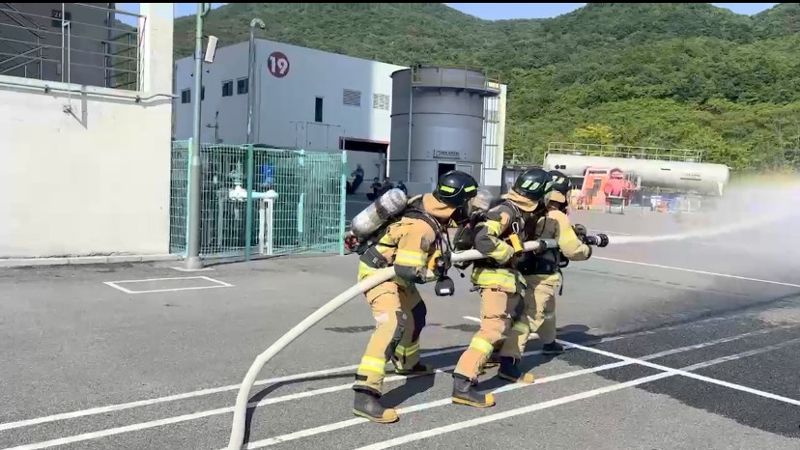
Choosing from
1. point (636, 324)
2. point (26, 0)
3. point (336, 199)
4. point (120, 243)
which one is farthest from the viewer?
point (26, 0)

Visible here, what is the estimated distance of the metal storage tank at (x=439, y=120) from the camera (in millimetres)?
24578

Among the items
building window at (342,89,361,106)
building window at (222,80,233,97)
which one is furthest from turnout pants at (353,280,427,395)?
building window at (342,89,361,106)

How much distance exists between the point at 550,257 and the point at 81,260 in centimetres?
884

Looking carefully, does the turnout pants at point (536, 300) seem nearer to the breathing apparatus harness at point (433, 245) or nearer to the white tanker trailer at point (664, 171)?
the breathing apparatus harness at point (433, 245)

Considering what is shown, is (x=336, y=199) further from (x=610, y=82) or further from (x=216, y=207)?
(x=610, y=82)

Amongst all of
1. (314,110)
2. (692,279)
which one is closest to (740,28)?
(314,110)

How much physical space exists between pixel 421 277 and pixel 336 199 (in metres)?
10.2

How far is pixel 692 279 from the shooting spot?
43.1 feet

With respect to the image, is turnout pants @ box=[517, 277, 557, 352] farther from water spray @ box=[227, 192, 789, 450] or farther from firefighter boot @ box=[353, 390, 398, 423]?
firefighter boot @ box=[353, 390, 398, 423]

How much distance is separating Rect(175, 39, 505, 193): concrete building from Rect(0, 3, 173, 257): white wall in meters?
22.2

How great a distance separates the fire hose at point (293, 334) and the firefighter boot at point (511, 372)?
3.93ft

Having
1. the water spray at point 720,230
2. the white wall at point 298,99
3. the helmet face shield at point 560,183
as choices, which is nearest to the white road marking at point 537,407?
the helmet face shield at point 560,183

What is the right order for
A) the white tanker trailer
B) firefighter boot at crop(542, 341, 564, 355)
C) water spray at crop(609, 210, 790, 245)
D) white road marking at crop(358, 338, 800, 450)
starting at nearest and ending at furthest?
white road marking at crop(358, 338, 800, 450)
firefighter boot at crop(542, 341, 564, 355)
water spray at crop(609, 210, 790, 245)
the white tanker trailer

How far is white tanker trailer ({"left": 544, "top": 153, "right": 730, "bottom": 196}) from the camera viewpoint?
39.5 m
